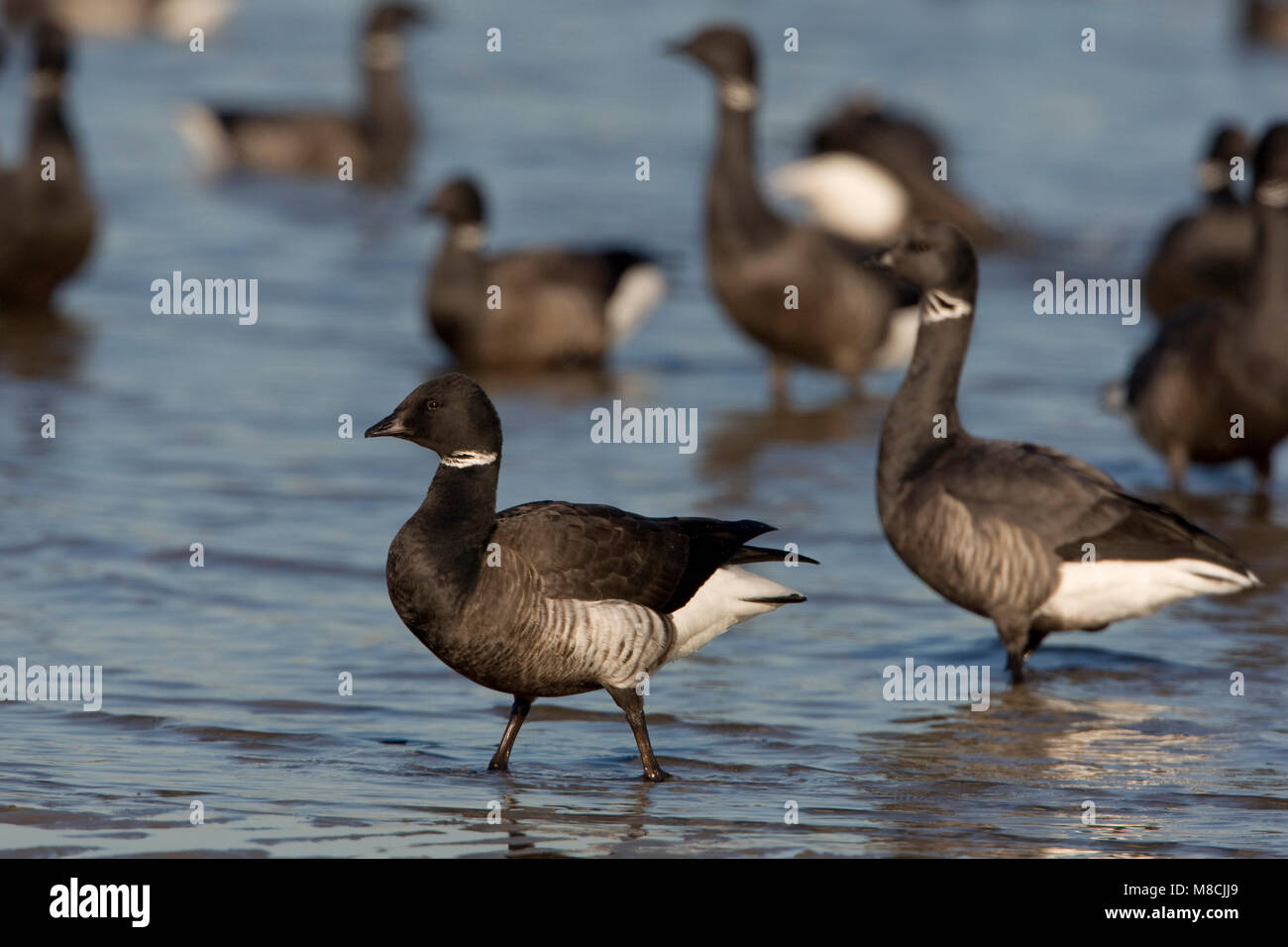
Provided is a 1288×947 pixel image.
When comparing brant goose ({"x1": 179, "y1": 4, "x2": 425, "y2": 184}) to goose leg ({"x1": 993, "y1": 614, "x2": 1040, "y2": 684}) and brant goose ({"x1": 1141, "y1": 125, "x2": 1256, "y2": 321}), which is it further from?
goose leg ({"x1": 993, "y1": 614, "x2": 1040, "y2": 684})

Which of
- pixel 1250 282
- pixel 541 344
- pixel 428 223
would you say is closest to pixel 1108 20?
pixel 428 223

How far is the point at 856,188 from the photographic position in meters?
18.7

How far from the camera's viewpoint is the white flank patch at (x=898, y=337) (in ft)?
46.1

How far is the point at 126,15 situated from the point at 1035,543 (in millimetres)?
25497

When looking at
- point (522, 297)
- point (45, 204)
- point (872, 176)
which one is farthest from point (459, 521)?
point (872, 176)

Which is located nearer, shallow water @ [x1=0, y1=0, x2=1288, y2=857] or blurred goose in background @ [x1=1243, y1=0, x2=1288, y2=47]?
shallow water @ [x1=0, y1=0, x2=1288, y2=857]

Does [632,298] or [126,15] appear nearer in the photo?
[632,298]

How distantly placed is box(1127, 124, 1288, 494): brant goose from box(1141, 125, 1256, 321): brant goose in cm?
399

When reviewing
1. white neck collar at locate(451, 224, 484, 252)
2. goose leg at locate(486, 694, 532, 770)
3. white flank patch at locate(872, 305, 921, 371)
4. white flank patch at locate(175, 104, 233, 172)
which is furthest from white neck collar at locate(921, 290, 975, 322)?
white flank patch at locate(175, 104, 233, 172)

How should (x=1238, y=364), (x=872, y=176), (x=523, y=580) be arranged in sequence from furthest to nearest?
(x=872, y=176) < (x=1238, y=364) < (x=523, y=580)

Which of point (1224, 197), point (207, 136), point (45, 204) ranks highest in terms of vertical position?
point (207, 136)

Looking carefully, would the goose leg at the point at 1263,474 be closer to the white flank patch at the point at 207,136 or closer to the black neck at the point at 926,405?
the black neck at the point at 926,405

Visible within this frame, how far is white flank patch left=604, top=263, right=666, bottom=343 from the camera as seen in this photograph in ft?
48.7

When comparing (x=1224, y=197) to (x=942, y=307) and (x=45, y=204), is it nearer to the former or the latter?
(x=942, y=307)
